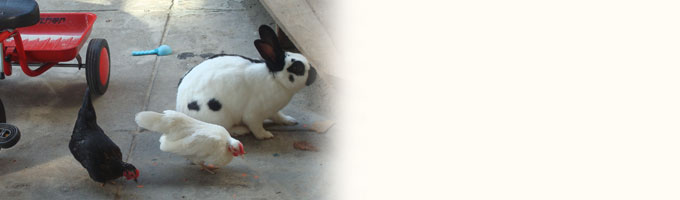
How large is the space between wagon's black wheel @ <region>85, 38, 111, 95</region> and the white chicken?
2.87ft

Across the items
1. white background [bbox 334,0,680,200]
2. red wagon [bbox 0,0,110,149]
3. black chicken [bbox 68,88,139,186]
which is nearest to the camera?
black chicken [bbox 68,88,139,186]

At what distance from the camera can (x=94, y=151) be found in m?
3.42

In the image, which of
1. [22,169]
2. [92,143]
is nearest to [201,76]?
[92,143]

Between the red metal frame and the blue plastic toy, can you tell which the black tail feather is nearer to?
the red metal frame

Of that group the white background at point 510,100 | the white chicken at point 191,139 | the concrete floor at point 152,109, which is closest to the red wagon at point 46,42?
the concrete floor at point 152,109

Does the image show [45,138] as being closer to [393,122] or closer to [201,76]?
[201,76]

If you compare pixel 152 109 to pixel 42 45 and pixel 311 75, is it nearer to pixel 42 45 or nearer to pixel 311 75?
pixel 42 45

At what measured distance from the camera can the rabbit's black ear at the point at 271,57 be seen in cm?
380

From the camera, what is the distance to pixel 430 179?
367cm

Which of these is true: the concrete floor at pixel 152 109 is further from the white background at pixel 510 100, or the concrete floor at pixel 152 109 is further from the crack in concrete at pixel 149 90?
the white background at pixel 510 100

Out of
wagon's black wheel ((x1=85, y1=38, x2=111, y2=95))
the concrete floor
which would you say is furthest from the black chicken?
wagon's black wheel ((x1=85, y1=38, x2=111, y2=95))

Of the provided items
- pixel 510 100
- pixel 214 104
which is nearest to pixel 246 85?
pixel 214 104

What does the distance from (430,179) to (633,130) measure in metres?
1.26

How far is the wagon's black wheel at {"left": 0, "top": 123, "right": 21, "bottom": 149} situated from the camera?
362cm
